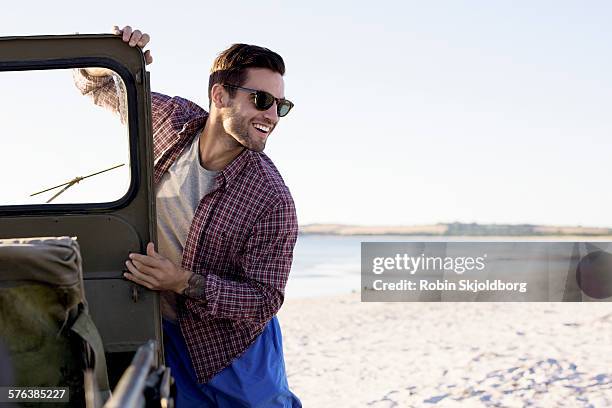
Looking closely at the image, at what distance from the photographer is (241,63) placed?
159 inches

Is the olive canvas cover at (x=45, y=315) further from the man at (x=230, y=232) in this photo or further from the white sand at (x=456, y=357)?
the white sand at (x=456, y=357)

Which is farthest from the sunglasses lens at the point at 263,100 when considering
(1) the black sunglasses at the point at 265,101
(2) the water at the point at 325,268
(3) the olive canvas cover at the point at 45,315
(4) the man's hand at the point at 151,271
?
(2) the water at the point at 325,268

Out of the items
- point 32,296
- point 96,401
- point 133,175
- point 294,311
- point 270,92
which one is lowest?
point 294,311

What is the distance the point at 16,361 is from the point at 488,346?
9209 mm

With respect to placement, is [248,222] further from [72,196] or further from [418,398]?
[418,398]

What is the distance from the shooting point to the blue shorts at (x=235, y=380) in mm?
3922

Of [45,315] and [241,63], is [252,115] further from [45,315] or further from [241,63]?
[45,315]

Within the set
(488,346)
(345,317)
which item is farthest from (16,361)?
(345,317)

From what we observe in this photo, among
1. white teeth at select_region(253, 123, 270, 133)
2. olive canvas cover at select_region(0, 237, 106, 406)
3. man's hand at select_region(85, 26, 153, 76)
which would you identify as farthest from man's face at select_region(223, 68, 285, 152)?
olive canvas cover at select_region(0, 237, 106, 406)

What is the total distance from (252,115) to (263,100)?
0.08 m

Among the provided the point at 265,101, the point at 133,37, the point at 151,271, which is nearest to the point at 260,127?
the point at 265,101

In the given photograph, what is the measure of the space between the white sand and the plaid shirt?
477 centimetres

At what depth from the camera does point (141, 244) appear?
359cm

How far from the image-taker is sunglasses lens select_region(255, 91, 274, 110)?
13.0 ft
